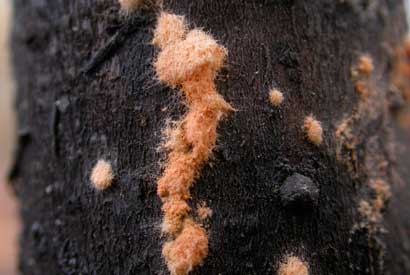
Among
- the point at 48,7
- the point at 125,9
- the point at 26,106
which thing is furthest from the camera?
the point at 26,106

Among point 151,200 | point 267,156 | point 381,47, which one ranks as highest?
point 381,47

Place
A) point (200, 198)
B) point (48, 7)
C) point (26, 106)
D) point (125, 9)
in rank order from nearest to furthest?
point (200, 198), point (125, 9), point (48, 7), point (26, 106)

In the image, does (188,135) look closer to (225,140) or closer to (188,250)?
(225,140)

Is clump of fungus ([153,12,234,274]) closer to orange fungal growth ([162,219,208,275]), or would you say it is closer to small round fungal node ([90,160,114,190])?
orange fungal growth ([162,219,208,275])

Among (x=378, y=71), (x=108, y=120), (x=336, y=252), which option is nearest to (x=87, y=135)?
(x=108, y=120)

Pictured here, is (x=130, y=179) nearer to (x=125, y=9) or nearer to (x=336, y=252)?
(x=125, y=9)

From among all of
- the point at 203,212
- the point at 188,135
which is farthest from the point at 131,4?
the point at 203,212
